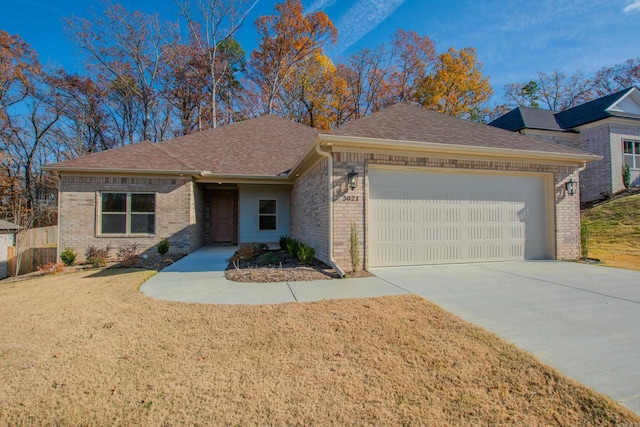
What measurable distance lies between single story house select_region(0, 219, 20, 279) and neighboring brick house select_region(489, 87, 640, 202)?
23.0 metres

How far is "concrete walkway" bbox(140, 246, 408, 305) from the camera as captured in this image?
192 inches

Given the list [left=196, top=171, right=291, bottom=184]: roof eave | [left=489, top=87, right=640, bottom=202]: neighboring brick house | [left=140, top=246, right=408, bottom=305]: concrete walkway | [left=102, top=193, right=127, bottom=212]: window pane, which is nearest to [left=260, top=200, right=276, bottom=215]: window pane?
[left=196, top=171, right=291, bottom=184]: roof eave

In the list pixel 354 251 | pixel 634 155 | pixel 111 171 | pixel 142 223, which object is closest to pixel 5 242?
pixel 111 171

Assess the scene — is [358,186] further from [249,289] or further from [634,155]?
[634,155]

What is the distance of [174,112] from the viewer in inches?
911

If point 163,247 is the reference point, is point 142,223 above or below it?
above

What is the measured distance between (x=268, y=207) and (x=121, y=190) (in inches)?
195

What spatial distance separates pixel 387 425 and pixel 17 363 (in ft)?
11.4

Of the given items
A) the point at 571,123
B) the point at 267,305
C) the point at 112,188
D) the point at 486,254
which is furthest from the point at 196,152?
the point at 571,123

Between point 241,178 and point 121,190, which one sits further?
point 241,178

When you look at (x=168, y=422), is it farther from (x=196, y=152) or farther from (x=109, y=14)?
(x=109, y=14)

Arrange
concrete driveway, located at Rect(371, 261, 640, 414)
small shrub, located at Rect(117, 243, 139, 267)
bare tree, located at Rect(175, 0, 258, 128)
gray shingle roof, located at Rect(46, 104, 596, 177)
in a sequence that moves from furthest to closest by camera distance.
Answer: bare tree, located at Rect(175, 0, 258, 128)
small shrub, located at Rect(117, 243, 139, 267)
gray shingle roof, located at Rect(46, 104, 596, 177)
concrete driveway, located at Rect(371, 261, 640, 414)

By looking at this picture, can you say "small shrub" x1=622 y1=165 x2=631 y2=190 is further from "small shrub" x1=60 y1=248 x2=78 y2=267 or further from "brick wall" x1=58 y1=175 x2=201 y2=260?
"small shrub" x1=60 y1=248 x2=78 y2=267

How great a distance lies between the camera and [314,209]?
316 inches
